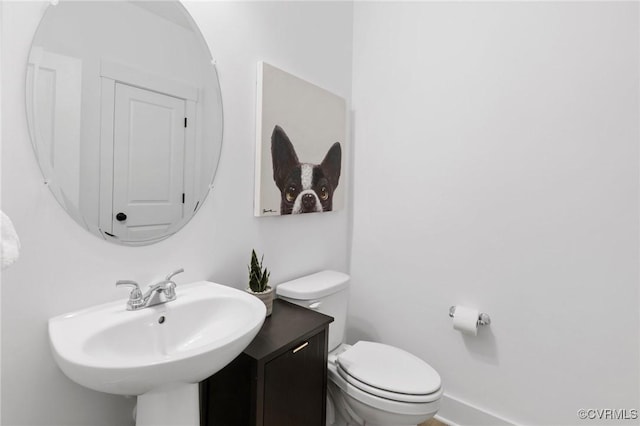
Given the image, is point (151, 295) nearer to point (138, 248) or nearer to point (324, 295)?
point (138, 248)

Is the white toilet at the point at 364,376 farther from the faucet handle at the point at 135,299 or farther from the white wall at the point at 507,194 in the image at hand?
the faucet handle at the point at 135,299

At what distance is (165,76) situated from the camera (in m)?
1.13

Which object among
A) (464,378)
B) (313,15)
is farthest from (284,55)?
(464,378)

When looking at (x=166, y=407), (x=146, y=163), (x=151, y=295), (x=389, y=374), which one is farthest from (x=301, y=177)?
(x=166, y=407)

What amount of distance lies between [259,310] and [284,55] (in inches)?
47.0

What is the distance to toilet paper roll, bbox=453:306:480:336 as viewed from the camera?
60.7 inches

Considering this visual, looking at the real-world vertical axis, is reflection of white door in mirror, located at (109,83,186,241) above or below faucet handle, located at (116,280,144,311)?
above

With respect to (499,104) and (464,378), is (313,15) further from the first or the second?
(464,378)

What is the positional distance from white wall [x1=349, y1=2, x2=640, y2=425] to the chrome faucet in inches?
49.0

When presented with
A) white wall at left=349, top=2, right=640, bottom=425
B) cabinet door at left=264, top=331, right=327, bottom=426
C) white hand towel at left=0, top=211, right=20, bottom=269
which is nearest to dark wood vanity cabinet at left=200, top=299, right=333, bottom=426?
cabinet door at left=264, top=331, right=327, bottom=426

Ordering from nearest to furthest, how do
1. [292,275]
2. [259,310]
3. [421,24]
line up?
[259,310] < [292,275] < [421,24]

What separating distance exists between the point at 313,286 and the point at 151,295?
2.39 ft

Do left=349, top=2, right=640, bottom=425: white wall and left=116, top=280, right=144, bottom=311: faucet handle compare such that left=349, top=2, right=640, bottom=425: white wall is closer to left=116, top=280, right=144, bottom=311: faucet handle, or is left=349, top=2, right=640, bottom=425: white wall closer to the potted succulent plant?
the potted succulent plant

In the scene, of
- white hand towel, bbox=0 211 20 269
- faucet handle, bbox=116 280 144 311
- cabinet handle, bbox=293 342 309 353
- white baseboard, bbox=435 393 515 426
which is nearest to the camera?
white hand towel, bbox=0 211 20 269
